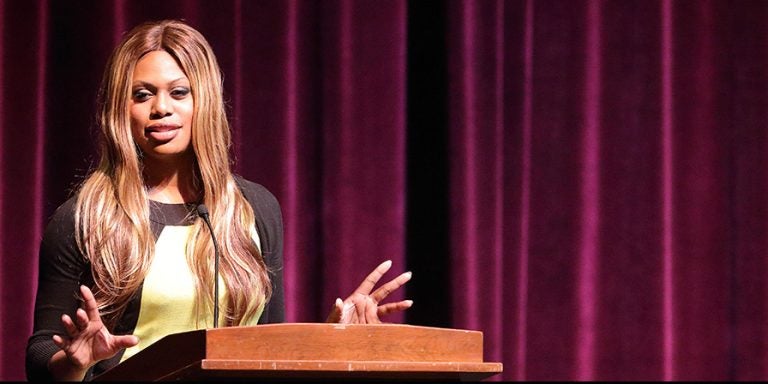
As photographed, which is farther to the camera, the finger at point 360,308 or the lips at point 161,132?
the lips at point 161,132

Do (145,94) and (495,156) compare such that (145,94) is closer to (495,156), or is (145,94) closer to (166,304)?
(166,304)

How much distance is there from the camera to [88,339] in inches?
64.4

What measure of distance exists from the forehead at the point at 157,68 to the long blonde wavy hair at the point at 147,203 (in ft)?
0.03

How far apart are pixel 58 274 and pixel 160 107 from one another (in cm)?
33

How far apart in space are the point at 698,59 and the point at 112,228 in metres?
2.10

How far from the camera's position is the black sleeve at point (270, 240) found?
7.34 feet

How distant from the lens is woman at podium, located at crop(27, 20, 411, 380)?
202cm

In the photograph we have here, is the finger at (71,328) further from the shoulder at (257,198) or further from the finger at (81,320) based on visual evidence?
the shoulder at (257,198)

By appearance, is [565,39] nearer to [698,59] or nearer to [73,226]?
[698,59]

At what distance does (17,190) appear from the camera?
119 inches

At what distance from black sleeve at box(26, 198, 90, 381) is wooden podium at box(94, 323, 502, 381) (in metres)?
0.49

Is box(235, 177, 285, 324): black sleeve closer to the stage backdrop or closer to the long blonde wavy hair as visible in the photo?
the long blonde wavy hair

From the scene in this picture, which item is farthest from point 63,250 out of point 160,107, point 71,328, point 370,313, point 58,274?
point 370,313

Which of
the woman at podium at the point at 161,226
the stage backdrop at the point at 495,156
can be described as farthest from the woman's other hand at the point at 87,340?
the stage backdrop at the point at 495,156
